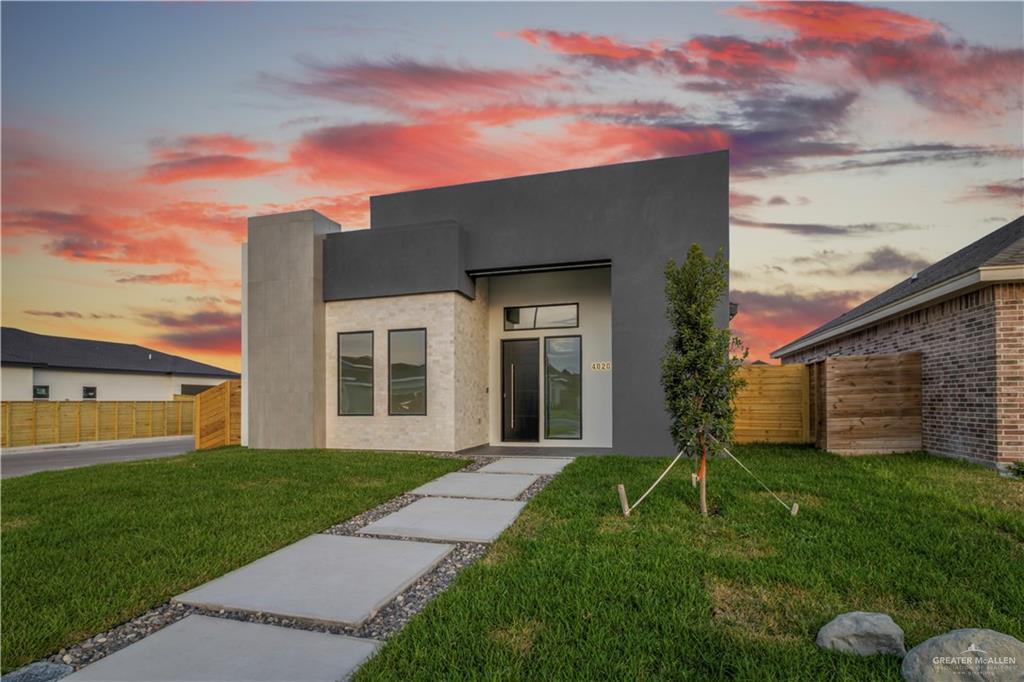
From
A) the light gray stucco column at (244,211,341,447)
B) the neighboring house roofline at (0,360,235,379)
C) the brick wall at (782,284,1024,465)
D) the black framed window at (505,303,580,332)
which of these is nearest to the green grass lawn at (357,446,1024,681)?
the brick wall at (782,284,1024,465)

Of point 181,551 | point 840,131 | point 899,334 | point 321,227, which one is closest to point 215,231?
point 321,227

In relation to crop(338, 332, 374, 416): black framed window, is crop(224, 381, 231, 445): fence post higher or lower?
lower

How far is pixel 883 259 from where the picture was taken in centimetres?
1299

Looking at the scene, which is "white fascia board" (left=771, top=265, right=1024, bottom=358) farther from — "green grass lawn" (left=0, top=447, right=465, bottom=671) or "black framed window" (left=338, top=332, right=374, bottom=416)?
"black framed window" (left=338, top=332, right=374, bottom=416)

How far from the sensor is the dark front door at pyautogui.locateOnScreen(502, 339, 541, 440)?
11.9 m

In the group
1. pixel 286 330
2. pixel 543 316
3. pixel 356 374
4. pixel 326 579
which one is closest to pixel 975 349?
pixel 543 316

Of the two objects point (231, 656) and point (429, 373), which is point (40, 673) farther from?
point (429, 373)

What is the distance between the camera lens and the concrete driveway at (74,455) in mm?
11883

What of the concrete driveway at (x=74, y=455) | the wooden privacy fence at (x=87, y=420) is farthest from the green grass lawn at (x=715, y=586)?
the wooden privacy fence at (x=87, y=420)

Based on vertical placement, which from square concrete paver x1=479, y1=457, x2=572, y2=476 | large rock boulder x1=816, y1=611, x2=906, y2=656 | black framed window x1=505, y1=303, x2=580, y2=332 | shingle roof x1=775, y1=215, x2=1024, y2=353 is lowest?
square concrete paver x1=479, y1=457, x2=572, y2=476

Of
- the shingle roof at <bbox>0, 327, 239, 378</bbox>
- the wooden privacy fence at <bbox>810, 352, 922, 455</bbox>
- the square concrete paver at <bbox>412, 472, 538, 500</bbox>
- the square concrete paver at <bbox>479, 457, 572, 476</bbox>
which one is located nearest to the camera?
the square concrete paver at <bbox>412, 472, 538, 500</bbox>

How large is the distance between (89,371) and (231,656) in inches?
1123

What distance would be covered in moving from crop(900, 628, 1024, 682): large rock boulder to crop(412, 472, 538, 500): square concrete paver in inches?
172

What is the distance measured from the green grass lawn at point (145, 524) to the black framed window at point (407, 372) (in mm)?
1564
